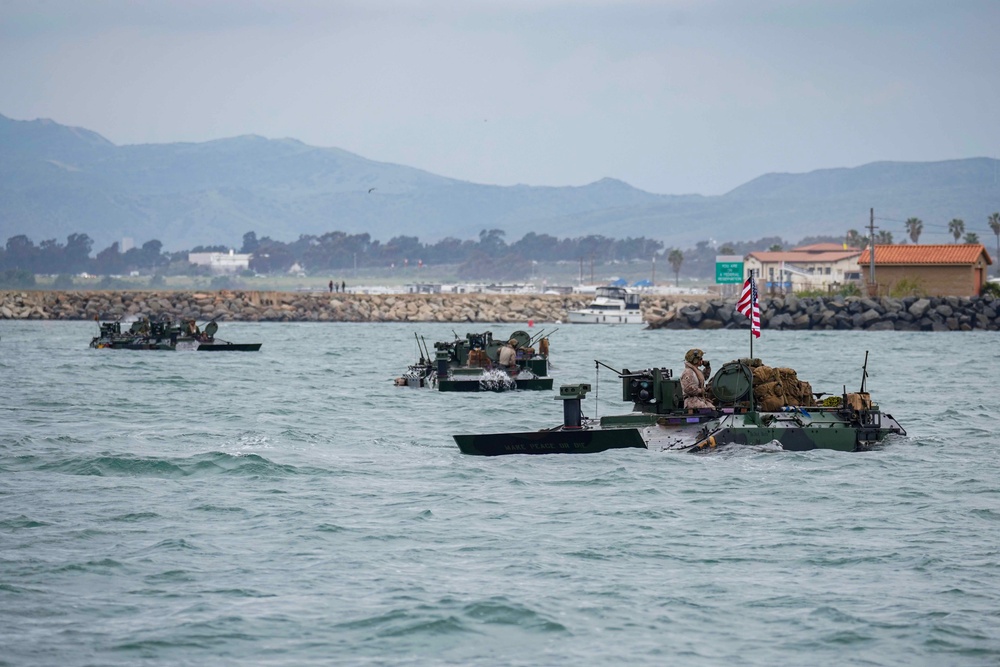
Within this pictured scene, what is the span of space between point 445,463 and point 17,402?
65.2 feet

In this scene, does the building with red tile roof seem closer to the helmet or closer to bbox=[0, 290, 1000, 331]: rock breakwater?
bbox=[0, 290, 1000, 331]: rock breakwater

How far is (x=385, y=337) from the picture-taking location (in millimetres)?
103438

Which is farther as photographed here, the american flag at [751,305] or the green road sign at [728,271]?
the green road sign at [728,271]

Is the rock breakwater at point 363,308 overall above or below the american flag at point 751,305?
below

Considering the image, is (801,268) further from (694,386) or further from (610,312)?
(694,386)

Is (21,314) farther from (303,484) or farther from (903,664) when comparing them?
(903,664)

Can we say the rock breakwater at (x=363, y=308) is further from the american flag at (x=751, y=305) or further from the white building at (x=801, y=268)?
the american flag at (x=751, y=305)

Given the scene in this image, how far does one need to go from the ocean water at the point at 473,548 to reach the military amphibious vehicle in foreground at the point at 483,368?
8165 mm

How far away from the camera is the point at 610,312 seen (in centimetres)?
14612

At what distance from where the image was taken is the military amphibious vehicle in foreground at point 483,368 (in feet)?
151

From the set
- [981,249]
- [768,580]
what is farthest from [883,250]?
[768,580]

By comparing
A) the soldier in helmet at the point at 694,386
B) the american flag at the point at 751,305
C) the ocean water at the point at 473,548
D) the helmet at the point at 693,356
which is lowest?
the ocean water at the point at 473,548

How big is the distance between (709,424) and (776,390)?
1652mm

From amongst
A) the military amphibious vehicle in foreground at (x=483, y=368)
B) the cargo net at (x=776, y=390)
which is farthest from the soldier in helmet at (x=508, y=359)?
the cargo net at (x=776, y=390)
